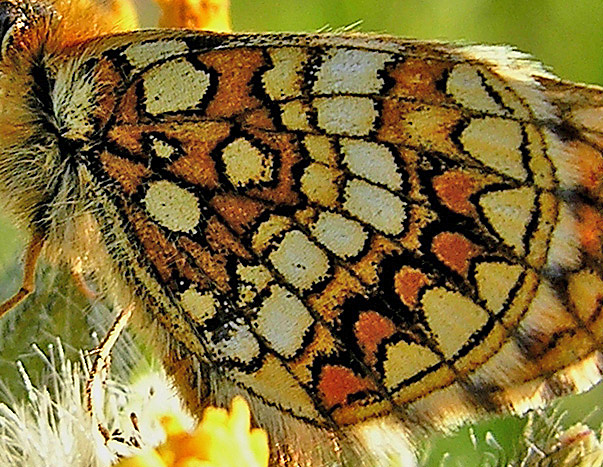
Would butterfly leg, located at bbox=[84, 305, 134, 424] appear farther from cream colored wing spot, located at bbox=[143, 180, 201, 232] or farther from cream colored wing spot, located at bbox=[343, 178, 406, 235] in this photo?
cream colored wing spot, located at bbox=[343, 178, 406, 235]

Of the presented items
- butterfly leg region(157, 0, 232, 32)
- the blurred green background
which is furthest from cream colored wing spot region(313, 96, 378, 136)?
the blurred green background

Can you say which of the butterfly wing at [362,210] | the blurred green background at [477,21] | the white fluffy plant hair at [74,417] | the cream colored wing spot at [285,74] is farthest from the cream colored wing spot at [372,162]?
the blurred green background at [477,21]

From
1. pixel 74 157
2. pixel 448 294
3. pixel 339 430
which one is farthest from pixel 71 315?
pixel 448 294

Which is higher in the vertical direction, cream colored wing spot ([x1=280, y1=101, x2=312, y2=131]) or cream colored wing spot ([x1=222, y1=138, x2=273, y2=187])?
cream colored wing spot ([x1=280, y1=101, x2=312, y2=131])

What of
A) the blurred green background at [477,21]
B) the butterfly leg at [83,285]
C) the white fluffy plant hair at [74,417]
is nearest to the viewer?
the white fluffy plant hair at [74,417]

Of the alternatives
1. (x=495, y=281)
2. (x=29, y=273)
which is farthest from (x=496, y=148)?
(x=29, y=273)

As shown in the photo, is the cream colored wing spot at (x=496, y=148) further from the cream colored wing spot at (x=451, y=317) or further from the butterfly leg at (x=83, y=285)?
the butterfly leg at (x=83, y=285)
